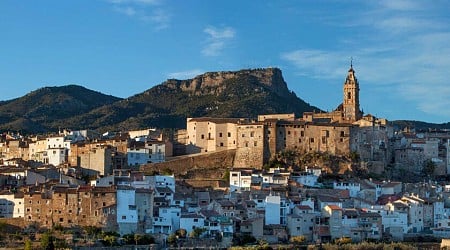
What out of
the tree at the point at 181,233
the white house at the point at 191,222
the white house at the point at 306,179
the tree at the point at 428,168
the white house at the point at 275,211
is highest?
the tree at the point at 428,168

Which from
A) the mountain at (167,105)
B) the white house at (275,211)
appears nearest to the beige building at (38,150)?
the mountain at (167,105)

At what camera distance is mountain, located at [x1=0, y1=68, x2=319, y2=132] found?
79625 millimetres

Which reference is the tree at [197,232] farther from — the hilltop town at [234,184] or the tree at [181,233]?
the tree at [181,233]

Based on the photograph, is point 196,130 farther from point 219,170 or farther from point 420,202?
point 420,202

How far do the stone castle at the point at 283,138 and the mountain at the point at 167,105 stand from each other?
16545 millimetres

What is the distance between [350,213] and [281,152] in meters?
11.0

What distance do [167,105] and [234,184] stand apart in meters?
39.4

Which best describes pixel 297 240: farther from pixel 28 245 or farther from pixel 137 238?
pixel 28 245

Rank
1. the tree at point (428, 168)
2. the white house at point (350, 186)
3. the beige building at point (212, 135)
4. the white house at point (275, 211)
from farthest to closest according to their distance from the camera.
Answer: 1. the tree at point (428, 168)
2. the beige building at point (212, 135)
3. the white house at point (350, 186)
4. the white house at point (275, 211)

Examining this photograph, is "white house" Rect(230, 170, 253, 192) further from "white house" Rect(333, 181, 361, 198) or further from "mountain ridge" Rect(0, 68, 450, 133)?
"mountain ridge" Rect(0, 68, 450, 133)

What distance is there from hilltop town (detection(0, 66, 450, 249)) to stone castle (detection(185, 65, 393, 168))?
69 millimetres

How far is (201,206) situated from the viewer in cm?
4666

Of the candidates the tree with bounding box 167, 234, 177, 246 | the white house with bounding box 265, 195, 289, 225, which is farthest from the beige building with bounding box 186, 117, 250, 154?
the tree with bounding box 167, 234, 177, 246

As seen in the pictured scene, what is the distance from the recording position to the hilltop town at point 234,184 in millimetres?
42344
